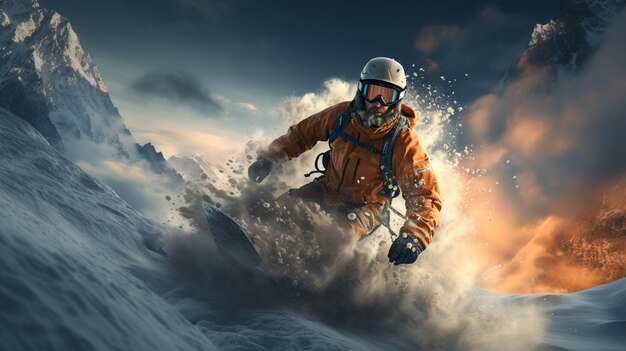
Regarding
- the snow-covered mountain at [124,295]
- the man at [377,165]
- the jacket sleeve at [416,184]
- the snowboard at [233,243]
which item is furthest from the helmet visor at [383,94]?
the snow-covered mountain at [124,295]

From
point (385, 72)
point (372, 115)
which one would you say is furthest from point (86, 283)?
point (385, 72)

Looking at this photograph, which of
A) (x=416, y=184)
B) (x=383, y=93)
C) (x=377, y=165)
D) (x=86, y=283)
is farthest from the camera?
(x=377, y=165)

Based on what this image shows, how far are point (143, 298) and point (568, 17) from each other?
16274cm

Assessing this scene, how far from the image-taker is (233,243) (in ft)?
14.3

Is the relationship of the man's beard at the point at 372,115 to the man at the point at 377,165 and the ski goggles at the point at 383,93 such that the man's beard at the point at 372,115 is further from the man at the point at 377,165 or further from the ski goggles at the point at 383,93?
the ski goggles at the point at 383,93

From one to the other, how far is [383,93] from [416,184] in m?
1.34

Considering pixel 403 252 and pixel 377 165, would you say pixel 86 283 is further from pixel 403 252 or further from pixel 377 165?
pixel 377 165

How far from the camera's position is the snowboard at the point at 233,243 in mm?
4250

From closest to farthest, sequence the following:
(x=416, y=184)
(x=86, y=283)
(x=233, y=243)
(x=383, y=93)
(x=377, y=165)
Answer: (x=86, y=283), (x=233, y=243), (x=416, y=184), (x=383, y=93), (x=377, y=165)

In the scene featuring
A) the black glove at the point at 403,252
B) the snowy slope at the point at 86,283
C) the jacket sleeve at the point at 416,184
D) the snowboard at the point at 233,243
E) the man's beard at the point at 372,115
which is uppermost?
the man's beard at the point at 372,115

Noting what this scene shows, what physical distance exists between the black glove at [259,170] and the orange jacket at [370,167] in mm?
198

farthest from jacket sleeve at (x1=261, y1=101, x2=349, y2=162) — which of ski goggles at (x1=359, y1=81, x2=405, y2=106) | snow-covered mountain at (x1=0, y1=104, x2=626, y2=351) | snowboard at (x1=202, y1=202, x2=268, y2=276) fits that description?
snowboard at (x1=202, y1=202, x2=268, y2=276)

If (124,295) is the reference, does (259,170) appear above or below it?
above

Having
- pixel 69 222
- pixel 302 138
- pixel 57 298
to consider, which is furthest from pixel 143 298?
pixel 302 138
